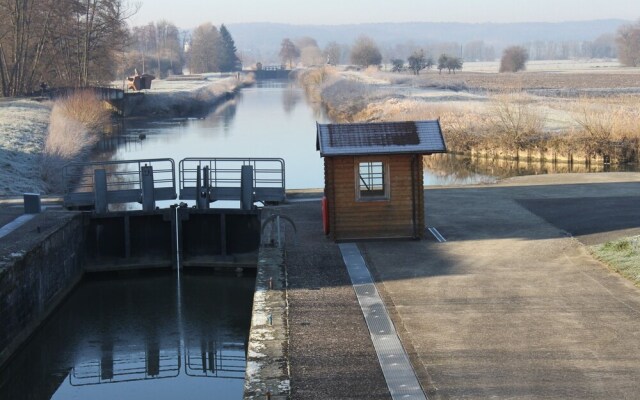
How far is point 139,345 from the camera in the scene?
60.6ft

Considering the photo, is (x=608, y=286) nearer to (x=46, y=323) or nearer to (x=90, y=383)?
(x=90, y=383)

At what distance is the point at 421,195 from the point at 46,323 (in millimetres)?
7754

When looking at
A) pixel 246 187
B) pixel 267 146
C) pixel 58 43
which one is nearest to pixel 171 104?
pixel 58 43

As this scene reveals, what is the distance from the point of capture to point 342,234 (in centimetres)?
2003

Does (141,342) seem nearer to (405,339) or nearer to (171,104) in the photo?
(405,339)

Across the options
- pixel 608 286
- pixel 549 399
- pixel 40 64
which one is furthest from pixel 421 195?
pixel 40 64

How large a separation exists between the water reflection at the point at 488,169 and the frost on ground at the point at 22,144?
13.5 metres

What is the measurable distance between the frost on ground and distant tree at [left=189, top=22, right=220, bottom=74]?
12329 cm

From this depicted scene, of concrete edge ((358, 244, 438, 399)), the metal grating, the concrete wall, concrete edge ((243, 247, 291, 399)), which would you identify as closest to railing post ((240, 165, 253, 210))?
the concrete wall

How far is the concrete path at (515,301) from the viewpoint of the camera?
11922 mm

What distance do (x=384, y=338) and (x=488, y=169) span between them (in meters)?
26.3

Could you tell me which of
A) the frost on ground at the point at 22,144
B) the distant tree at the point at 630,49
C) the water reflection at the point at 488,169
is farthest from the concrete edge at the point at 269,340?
the distant tree at the point at 630,49

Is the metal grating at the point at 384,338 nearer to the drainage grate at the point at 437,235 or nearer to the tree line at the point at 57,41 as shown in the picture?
the drainage grate at the point at 437,235

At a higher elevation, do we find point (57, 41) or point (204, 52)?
point (204, 52)
